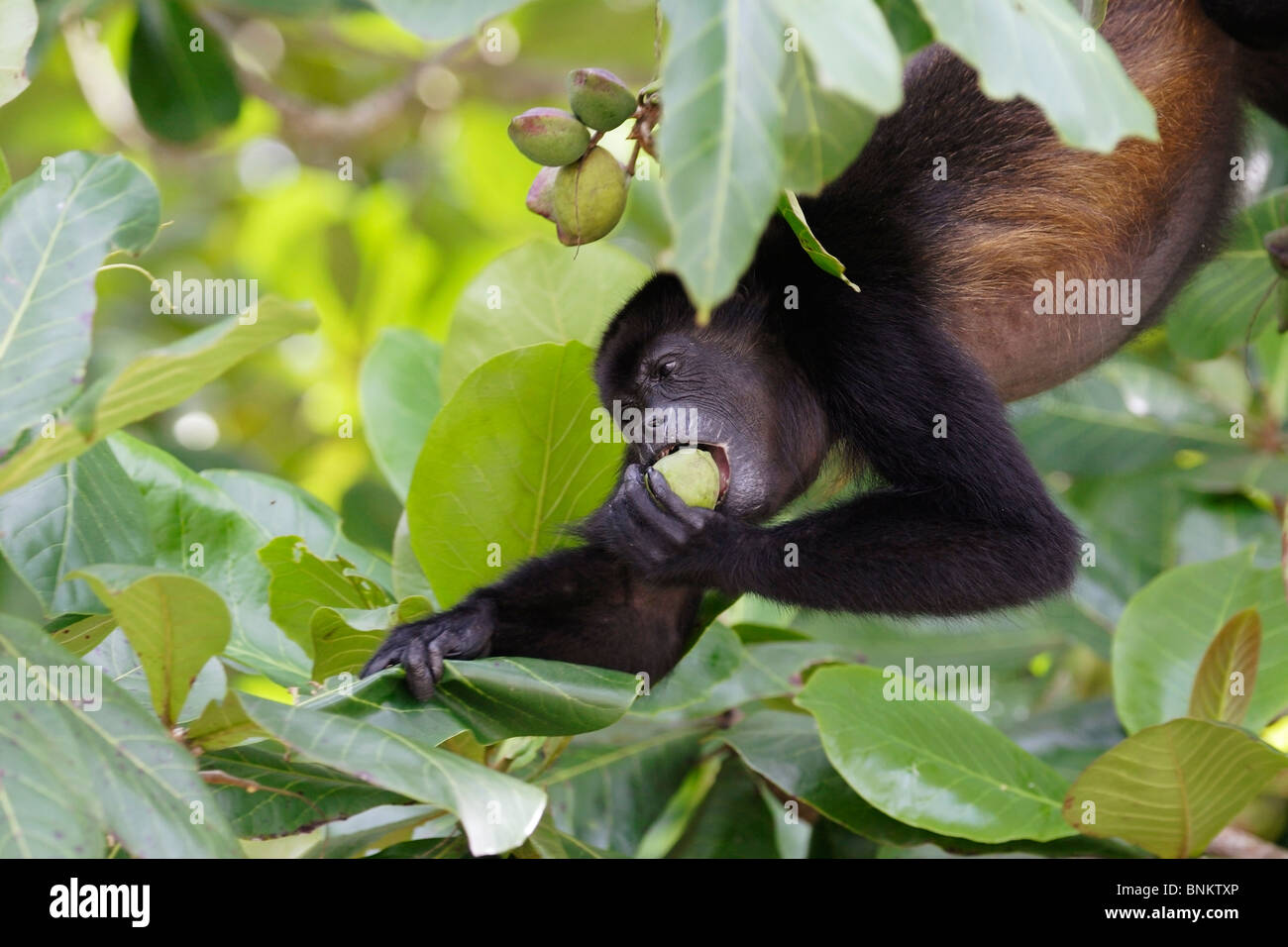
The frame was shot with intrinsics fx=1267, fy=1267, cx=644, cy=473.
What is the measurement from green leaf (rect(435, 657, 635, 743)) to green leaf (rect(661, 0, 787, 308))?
1.00 m

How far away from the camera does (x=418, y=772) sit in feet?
5.75

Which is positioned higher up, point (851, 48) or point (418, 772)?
point (851, 48)

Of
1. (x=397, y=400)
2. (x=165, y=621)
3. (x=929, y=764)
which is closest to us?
(x=165, y=621)

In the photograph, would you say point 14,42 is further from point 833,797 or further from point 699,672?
point 833,797

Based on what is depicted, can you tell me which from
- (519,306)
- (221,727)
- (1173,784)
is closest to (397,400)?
(519,306)

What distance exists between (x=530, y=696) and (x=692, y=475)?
93 cm

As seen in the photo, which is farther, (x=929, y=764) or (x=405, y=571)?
(x=405, y=571)

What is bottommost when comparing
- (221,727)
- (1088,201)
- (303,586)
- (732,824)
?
(732,824)

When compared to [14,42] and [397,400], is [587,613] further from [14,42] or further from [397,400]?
[14,42]

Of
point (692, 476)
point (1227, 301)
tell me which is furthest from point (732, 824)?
point (1227, 301)

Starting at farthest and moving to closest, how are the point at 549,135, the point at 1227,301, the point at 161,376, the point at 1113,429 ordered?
the point at 1113,429, the point at 1227,301, the point at 549,135, the point at 161,376

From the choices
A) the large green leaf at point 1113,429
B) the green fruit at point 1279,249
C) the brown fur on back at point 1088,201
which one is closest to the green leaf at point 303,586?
the brown fur on back at point 1088,201

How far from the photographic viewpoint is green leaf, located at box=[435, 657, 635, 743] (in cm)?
208

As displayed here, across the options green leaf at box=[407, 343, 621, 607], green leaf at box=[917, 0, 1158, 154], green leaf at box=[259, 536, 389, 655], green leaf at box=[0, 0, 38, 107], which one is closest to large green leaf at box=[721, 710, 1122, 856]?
green leaf at box=[407, 343, 621, 607]
